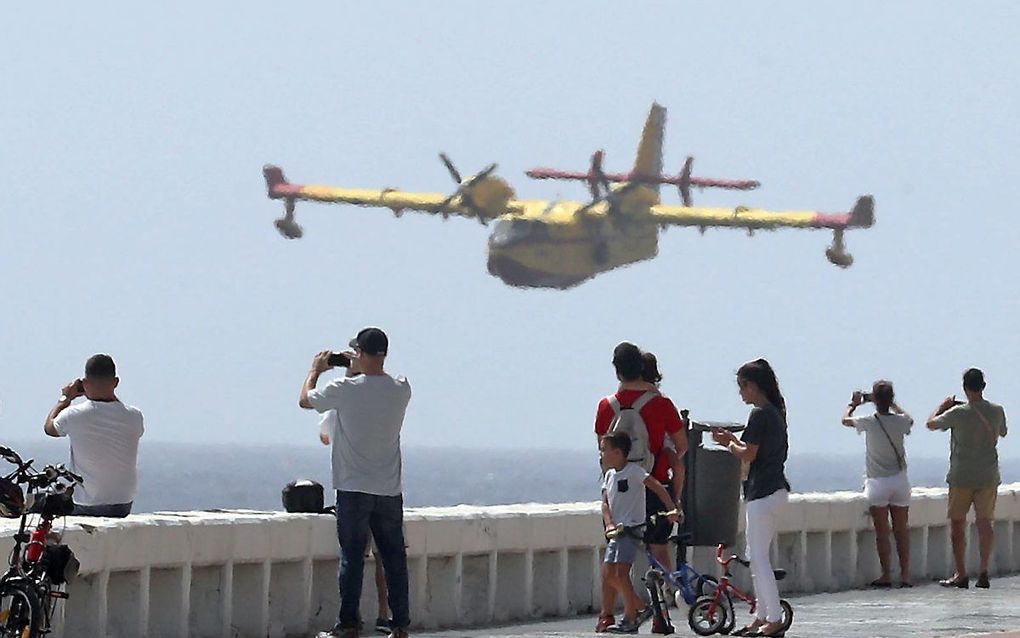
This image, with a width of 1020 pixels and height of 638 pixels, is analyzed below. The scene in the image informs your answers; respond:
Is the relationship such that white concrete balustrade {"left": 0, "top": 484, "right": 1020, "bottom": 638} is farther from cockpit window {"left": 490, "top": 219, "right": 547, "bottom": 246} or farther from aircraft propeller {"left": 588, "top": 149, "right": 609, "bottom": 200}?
aircraft propeller {"left": 588, "top": 149, "right": 609, "bottom": 200}

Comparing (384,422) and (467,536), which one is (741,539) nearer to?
→ (467,536)

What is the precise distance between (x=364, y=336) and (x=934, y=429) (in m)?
6.98

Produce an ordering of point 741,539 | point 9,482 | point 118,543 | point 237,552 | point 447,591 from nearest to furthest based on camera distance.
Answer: point 9,482 < point 118,543 < point 237,552 < point 447,591 < point 741,539

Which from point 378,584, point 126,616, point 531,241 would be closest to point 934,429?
point 378,584

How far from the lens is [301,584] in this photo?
46.8 feet

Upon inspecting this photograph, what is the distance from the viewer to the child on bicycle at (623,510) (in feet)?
46.6

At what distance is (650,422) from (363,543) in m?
2.04

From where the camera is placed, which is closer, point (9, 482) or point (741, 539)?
point (9, 482)

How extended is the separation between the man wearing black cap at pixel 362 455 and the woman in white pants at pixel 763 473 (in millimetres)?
2020

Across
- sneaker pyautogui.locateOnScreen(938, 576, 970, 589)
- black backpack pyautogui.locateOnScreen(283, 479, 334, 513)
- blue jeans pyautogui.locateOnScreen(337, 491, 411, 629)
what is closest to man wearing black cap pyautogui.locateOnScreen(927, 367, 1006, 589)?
sneaker pyautogui.locateOnScreen(938, 576, 970, 589)

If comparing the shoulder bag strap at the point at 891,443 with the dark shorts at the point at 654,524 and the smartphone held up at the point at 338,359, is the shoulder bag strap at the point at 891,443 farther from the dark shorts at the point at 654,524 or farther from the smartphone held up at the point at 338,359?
the smartphone held up at the point at 338,359

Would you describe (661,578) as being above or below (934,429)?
below

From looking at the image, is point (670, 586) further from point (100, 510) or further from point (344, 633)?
point (100, 510)

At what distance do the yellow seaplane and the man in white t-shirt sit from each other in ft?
264
